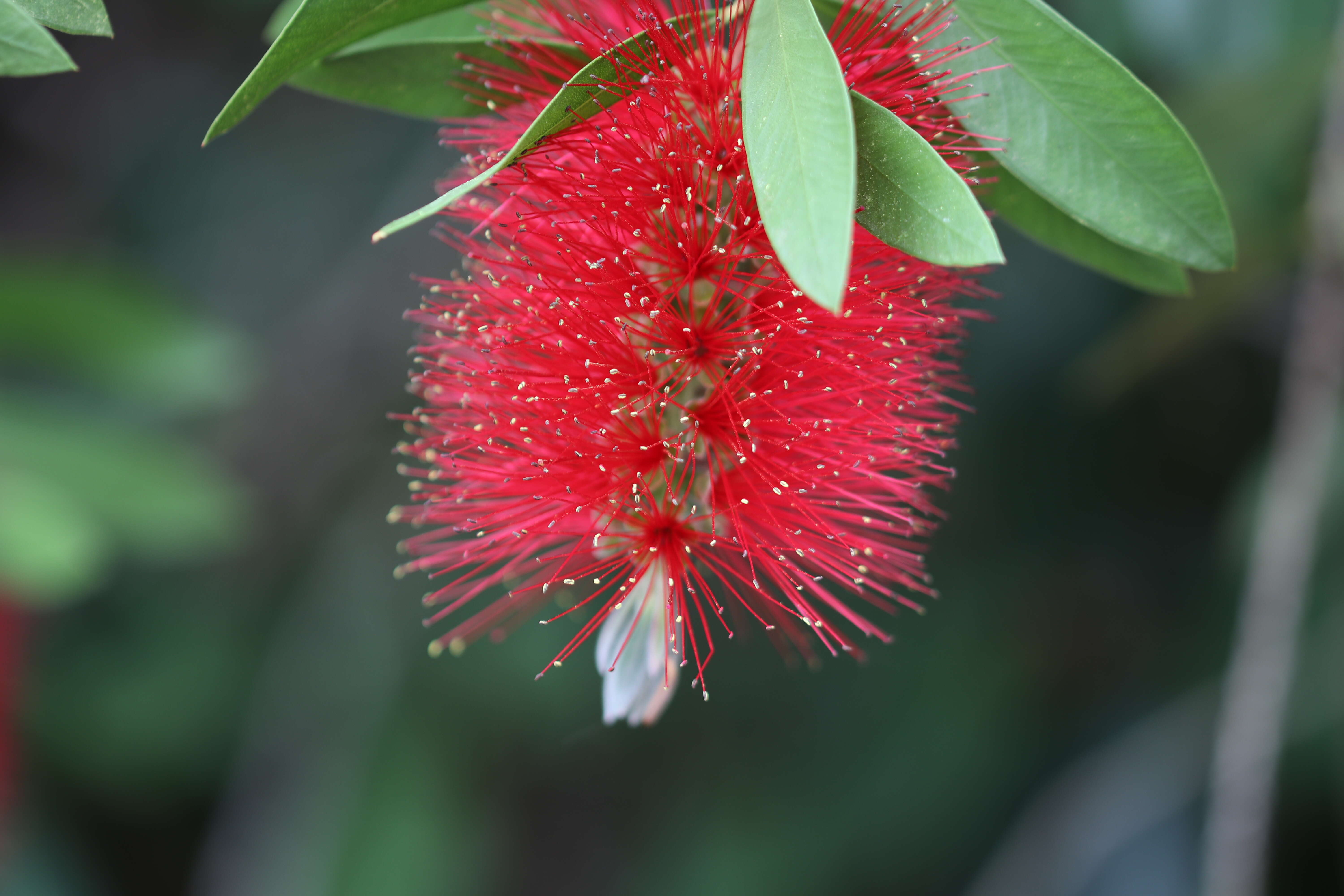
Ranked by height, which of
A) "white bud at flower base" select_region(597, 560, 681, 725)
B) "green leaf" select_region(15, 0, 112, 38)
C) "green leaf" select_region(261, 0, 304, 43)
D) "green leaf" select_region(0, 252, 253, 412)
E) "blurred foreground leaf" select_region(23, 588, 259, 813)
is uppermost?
"green leaf" select_region(0, 252, 253, 412)

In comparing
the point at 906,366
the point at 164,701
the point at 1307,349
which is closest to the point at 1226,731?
the point at 1307,349

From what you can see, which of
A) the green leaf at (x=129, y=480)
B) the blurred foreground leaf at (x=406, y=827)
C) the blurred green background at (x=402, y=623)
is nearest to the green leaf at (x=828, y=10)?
the blurred green background at (x=402, y=623)

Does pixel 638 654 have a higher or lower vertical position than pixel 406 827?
higher

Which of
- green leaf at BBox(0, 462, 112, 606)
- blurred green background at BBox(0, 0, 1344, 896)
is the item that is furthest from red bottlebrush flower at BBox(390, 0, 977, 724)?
blurred green background at BBox(0, 0, 1344, 896)

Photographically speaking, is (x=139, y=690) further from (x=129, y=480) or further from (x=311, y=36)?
(x=311, y=36)

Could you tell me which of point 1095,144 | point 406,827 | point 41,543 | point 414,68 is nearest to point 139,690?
point 406,827

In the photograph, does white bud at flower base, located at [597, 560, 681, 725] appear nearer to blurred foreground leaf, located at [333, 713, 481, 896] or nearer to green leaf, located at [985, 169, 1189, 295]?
green leaf, located at [985, 169, 1189, 295]
